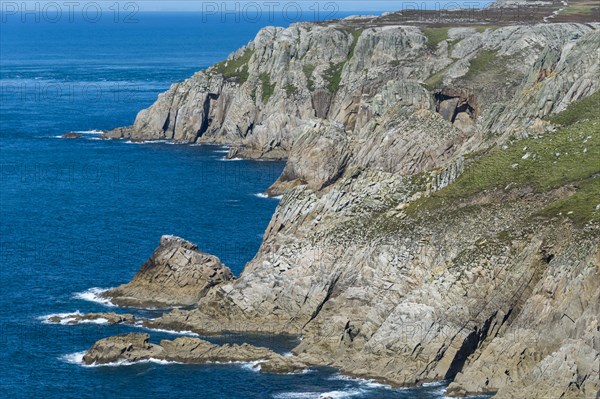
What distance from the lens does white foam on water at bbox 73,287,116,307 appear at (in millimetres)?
123637

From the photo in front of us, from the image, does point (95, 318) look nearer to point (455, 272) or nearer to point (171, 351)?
point (171, 351)

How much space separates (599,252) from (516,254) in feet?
29.7

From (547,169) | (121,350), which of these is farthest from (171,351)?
(547,169)

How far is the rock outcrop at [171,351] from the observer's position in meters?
106

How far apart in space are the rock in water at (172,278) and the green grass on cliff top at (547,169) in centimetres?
2165

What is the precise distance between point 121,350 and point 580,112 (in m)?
53.9

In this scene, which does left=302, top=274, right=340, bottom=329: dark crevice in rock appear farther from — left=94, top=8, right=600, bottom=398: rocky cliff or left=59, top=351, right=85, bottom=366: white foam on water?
left=59, top=351, right=85, bottom=366: white foam on water

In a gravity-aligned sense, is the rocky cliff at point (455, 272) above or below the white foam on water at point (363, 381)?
above

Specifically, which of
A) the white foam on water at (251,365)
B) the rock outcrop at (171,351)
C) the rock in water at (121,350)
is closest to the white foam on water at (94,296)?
the rock in water at (121,350)

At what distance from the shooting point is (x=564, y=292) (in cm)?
9638

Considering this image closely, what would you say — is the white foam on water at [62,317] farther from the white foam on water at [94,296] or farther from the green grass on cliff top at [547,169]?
the green grass on cliff top at [547,169]

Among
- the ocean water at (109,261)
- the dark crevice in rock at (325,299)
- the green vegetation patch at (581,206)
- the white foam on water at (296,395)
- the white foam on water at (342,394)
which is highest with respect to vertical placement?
the green vegetation patch at (581,206)

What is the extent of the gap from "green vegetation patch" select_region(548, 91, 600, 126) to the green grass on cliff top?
9.07 ft

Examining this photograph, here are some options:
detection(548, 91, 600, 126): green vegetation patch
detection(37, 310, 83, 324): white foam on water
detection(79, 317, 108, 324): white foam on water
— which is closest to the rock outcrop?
detection(79, 317, 108, 324): white foam on water
